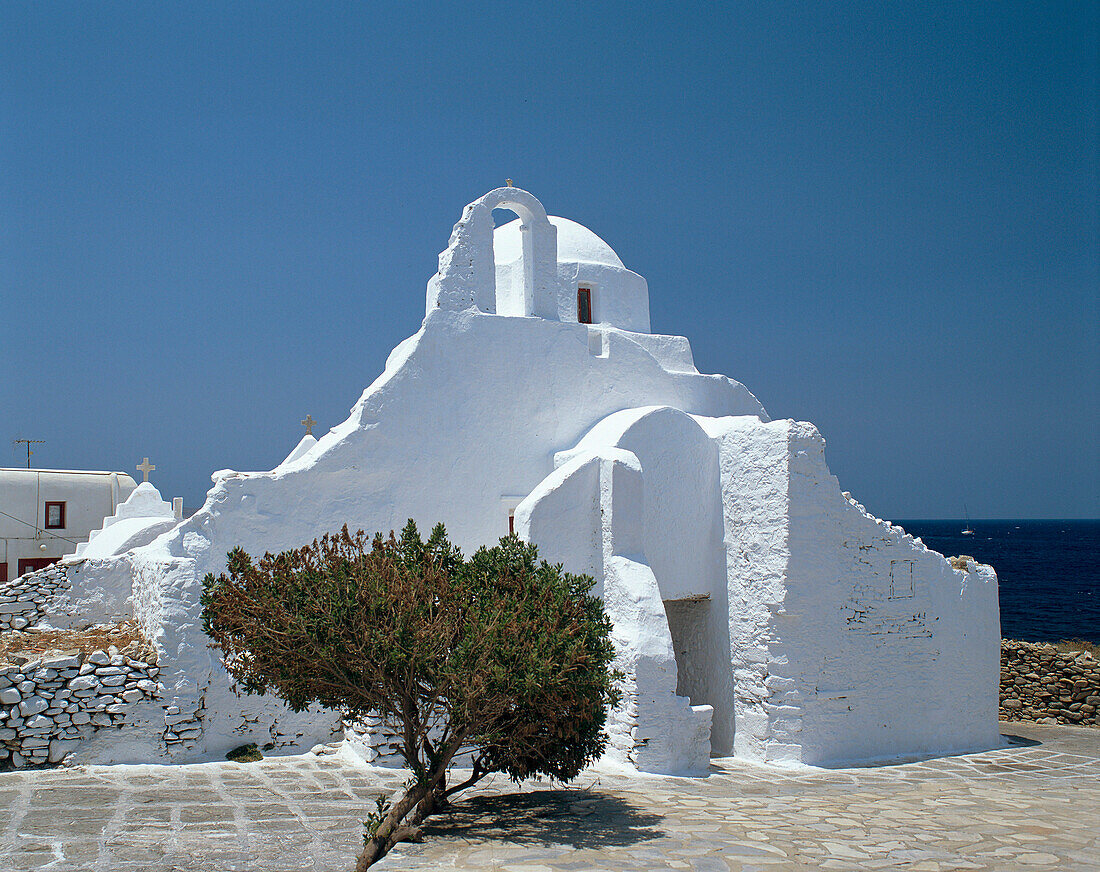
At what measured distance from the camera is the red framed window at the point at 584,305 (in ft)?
50.4

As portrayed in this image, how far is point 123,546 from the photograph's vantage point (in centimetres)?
1511

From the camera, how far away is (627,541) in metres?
11.4

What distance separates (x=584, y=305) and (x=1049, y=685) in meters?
11.3

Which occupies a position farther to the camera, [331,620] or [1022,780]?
[1022,780]

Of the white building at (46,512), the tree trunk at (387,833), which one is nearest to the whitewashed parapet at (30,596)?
the tree trunk at (387,833)

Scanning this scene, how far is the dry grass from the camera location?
1077 cm

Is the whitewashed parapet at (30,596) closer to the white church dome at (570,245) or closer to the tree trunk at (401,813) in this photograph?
the white church dome at (570,245)

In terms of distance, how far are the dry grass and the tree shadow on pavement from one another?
4.79 meters

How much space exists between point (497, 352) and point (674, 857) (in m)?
7.63

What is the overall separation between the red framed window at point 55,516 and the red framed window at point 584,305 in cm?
1566

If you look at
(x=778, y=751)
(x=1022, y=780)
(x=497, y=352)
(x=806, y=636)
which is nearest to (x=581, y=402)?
(x=497, y=352)

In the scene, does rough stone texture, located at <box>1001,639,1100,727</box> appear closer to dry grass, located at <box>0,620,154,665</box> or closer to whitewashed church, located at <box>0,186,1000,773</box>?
whitewashed church, located at <box>0,186,1000,773</box>

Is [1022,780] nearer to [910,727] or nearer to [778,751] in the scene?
[910,727]

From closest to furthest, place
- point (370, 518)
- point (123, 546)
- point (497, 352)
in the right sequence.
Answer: point (370, 518)
point (497, 352)
point (123, 546)
